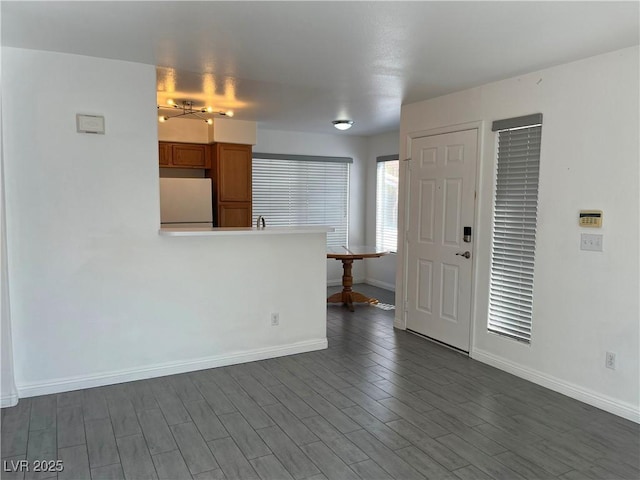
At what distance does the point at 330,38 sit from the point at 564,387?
2.89m

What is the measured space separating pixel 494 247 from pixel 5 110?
12.2 ft

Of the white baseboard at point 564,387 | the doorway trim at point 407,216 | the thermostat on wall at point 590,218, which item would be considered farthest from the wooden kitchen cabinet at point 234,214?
the thermostat on wall at point 590,218

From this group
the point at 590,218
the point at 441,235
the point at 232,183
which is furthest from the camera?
the point at 232,183

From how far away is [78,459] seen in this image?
7.94ft

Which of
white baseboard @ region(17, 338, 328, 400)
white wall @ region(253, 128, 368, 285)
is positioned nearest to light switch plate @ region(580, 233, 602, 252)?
white baseboard @ region(17, 338, 328, 400)

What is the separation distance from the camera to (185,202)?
219 inches

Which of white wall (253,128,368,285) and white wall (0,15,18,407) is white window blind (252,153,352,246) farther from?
white wall (0,15,18,407)

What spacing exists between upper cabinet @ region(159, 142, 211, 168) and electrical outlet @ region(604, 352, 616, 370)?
4852 mm

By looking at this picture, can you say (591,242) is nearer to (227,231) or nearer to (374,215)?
(227,231)

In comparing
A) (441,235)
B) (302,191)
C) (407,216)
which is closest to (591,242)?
(441,235)

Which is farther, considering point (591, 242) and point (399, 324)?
point (399, 324)

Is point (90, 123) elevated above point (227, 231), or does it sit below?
above

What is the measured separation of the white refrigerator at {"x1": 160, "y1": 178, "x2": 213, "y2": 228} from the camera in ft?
18.0

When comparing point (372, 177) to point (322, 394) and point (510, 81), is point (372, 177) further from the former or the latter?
point (322, 394)
